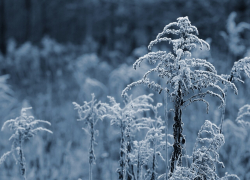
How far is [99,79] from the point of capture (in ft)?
21.6

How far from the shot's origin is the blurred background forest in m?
3.28

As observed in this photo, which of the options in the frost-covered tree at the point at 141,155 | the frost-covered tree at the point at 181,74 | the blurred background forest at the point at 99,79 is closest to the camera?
the frost-covered tree at the point at 181,74

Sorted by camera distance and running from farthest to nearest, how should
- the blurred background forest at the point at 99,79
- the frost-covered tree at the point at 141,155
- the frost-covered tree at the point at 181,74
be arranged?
the blurred background forest at the point at 99,79
the frost-covered tree at the point at 141,155
the frost-covered tree at the point at 181,74

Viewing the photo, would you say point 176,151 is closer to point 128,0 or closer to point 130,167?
point 130,167

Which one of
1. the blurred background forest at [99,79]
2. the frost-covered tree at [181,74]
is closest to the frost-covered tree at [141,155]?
the frost-covered tree at [181,74]

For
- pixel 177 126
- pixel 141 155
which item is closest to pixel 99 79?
pixel 141 155

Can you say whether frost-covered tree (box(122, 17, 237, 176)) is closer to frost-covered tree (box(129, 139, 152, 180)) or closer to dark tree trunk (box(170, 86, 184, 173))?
dark tree trunk (box(170, 86, 184, 173))

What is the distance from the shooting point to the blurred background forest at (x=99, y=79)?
3.28 meters

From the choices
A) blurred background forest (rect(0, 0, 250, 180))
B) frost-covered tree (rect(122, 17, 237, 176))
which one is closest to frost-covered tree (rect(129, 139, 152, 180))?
frost-covered tree (rect(122, 17, 237, 176))

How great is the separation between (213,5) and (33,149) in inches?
291

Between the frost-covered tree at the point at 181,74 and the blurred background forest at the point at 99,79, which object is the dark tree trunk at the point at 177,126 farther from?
the blurred background forest at the point at 99,79

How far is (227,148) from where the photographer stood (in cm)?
329

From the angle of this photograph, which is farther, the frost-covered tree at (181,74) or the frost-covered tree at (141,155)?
the frost-covered tree at (141,155)

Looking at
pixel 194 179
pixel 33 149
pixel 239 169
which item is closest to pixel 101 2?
pixel 33 149
